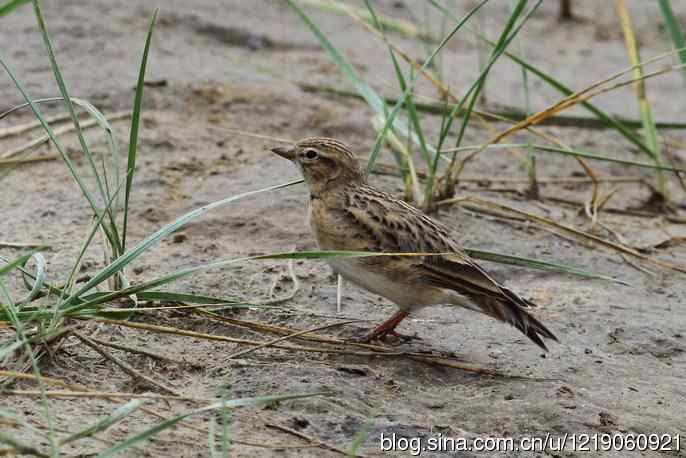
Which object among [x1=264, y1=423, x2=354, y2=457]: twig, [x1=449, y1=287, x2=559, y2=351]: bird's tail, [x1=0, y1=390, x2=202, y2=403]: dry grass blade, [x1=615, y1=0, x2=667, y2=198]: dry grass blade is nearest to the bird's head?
[x1=449, y1=287, x2=559, y2=351]: bird's tail

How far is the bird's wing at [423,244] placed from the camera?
4.53 metres

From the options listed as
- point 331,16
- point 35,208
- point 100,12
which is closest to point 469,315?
point 35,208

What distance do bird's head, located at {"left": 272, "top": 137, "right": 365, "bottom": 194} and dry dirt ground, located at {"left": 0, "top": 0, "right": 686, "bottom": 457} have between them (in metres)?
0.56

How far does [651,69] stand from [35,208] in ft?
20.7

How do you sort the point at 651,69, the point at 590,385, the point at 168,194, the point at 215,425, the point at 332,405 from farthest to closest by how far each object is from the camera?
1. the point at 651,69
2. the point at 168,194
3. the point at 590,385
4. the point at 332,405
5. the point at 215,425

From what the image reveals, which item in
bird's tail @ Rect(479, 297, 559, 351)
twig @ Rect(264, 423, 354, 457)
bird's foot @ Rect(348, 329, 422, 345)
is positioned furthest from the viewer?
bird's foot @ Rect(348, 329, 422, 345)

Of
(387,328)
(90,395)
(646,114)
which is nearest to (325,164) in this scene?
(387,328)

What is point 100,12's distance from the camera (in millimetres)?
8938

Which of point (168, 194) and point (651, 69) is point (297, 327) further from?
point (651, 69)

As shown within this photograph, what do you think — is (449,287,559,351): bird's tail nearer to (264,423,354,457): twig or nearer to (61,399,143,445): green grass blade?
(264,423,354,457): twig

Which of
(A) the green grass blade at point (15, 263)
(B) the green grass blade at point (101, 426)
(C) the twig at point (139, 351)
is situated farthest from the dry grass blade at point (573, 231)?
(B) the green grass blade at point (101, 426)

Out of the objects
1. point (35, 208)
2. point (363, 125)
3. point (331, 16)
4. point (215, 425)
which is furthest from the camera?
point (331, 16)

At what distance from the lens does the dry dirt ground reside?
3988 mm

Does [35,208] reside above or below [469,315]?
above
